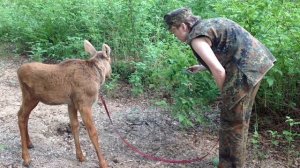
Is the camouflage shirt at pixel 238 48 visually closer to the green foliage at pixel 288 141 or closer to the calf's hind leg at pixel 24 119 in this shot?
the green foliage at pixel 288 141

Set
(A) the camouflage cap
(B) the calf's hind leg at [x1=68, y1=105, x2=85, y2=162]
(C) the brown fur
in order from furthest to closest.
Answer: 1. (B) the calf's hind leg at [x1=68, y1=105, x2=85, y2=162]
2. (C) the brown fur
3. (A) the camouflage cap

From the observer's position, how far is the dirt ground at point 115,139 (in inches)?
221

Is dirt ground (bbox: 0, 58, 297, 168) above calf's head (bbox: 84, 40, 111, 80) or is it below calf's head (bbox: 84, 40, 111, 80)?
below

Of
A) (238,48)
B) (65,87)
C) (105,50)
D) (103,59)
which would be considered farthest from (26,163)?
(238,48)

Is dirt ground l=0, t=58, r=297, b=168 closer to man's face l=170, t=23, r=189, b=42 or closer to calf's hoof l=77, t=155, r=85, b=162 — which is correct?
calf's hoof l=77, t=155, r=85, b=162

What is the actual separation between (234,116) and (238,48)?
2.54 ft

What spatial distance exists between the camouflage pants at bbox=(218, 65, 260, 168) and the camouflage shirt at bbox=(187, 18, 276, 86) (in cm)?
10

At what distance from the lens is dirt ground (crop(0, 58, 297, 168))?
18.4ft

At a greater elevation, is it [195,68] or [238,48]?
[238,48]

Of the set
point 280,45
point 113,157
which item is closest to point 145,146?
point 113,157

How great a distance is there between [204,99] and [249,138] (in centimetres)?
97

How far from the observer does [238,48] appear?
4641mm

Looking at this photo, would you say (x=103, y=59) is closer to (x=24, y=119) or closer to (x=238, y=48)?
(x=24, y=119)

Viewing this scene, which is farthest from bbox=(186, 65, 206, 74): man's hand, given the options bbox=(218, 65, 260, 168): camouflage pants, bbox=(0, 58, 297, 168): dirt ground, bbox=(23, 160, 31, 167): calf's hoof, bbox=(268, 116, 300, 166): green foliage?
bbox=(23, 160, 31, 167): calf's hoof
